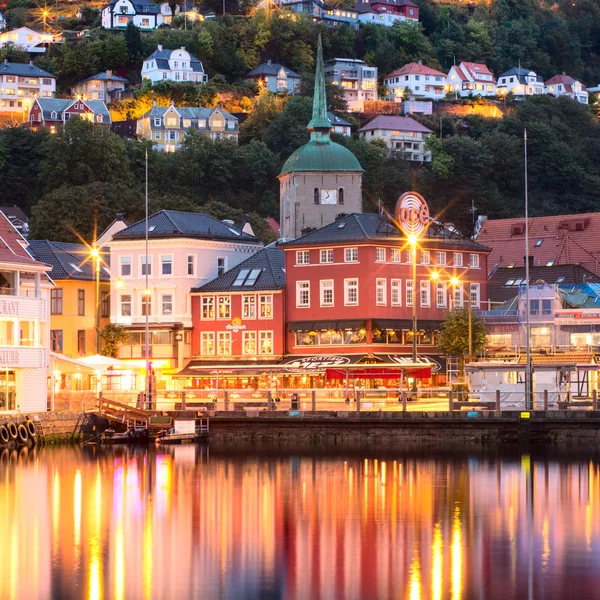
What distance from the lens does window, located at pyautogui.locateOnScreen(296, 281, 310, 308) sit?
94613 mm

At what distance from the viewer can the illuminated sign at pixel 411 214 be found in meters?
95.6

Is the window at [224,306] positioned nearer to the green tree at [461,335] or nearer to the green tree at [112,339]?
the green tree at [112,339]

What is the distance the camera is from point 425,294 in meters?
95.6

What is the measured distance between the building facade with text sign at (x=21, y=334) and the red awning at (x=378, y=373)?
1650cm

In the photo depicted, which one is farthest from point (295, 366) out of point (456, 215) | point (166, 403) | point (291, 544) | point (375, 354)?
point (456, 215)

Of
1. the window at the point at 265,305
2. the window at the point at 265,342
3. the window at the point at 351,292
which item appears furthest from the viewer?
the window at the point at 265,305

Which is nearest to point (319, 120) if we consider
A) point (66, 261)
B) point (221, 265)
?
point (221, 265)

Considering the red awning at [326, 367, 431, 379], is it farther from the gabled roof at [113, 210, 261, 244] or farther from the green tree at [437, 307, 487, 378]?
the gabled roof at [113, 210, 261, 244]

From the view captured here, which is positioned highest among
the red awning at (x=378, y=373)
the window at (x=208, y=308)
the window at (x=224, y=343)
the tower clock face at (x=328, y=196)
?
the tower clock face at (x=328, y=196)

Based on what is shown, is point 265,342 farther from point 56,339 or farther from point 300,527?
point 300,527

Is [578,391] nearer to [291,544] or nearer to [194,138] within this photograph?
[291,544]

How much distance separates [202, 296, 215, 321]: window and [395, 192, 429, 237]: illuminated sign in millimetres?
11737

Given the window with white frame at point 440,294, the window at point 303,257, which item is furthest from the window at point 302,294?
the window with white frame at point 440,294

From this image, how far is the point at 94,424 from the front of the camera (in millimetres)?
69875
